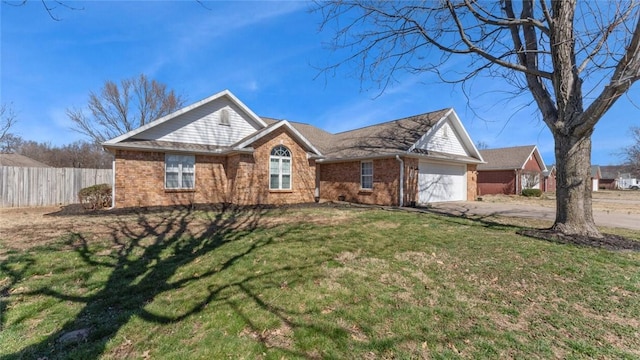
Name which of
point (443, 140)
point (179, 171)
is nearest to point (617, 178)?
point (443, 140)

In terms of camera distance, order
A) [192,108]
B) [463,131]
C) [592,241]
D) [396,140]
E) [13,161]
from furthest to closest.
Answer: [13,161] → [463,131] → [396,140] → [192,108] → [592,241]

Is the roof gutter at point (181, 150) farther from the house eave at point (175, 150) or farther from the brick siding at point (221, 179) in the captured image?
the brick siding at point (221, 179)

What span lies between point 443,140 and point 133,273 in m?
16.9

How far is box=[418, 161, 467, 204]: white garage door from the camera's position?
53.6 ft

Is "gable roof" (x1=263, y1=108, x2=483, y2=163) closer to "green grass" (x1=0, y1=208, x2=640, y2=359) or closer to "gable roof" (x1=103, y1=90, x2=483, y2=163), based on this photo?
"gable roof" (x1=103, y1=90, x2=483, y2=163)

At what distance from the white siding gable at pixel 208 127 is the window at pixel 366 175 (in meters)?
6.52

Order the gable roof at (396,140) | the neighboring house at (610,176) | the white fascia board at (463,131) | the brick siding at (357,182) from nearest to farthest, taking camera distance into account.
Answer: the brick siding at (357,182), the gable roof at (396,140), the white fascia board at (463,131), the neighboring house at (610,176)

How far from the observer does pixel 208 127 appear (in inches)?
602

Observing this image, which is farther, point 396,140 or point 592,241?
point 396,140

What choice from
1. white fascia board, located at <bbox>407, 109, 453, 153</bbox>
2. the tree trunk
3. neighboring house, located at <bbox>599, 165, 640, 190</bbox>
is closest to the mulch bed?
the tree trunk

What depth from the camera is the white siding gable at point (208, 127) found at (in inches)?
556

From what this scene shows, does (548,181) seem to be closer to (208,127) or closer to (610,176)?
(208,127)

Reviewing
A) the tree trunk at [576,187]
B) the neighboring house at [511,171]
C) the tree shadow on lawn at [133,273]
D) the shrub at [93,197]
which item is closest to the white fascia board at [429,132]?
the tree trunk at [576,187]

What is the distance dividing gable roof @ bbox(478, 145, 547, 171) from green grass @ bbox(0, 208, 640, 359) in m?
27.1
